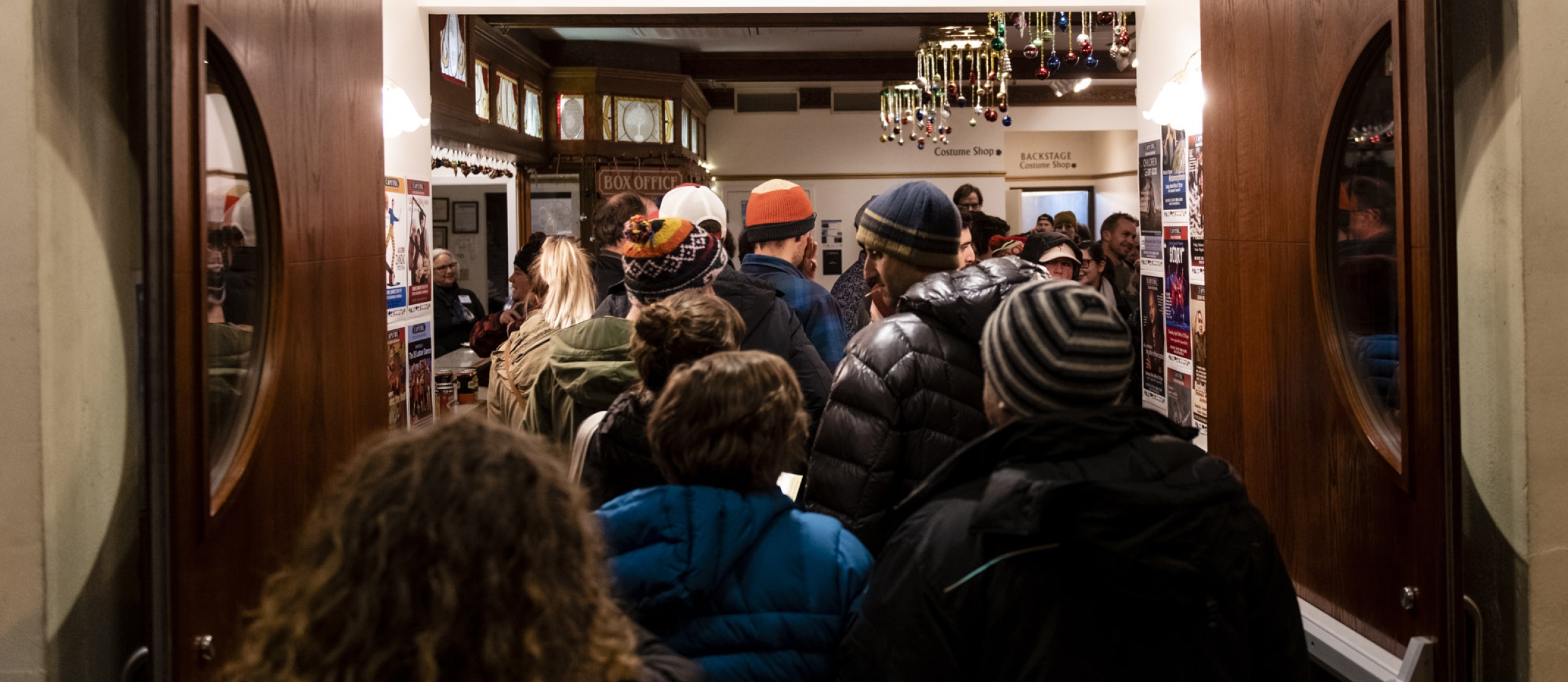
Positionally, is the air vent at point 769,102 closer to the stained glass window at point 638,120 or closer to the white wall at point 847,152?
the white wall at point 847,152

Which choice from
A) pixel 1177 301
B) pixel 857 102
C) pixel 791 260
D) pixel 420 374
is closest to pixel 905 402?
pixel 791 260

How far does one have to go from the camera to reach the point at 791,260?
375cm

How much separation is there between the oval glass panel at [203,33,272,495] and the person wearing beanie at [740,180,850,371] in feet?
4.87

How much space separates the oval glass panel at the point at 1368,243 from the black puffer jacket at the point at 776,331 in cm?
126

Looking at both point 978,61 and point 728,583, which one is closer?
point 728,583

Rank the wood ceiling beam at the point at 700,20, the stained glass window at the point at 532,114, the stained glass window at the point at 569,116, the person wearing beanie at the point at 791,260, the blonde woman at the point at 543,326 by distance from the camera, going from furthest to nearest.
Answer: the stained glass window at the point at 569,116, the stained glass window at the point at 532,114, the wood ceiling beam at the point at 700,20, the person wearing beanie at the point at 791,260, the blonde woman at the point at 543,326

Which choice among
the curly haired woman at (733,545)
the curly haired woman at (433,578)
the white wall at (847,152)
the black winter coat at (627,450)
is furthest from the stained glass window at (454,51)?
the white wall at (847,152)

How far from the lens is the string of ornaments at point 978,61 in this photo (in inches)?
252

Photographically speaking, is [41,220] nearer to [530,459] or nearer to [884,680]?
[530,459]

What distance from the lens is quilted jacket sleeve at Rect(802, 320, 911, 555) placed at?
7.29ft

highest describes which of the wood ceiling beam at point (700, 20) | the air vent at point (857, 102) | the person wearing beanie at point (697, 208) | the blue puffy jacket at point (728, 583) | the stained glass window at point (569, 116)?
the air vent at point (857, 102)

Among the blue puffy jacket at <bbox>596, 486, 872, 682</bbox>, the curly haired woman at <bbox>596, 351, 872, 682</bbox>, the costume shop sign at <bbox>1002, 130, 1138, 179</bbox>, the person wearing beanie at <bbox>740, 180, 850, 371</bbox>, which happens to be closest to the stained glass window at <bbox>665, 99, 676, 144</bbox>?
the costume shop sign at <bbox>1002, 130, 1138, 179</bbox>

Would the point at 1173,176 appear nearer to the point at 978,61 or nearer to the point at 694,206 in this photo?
the point at 694,206

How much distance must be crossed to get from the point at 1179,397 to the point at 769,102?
10.4 metres
